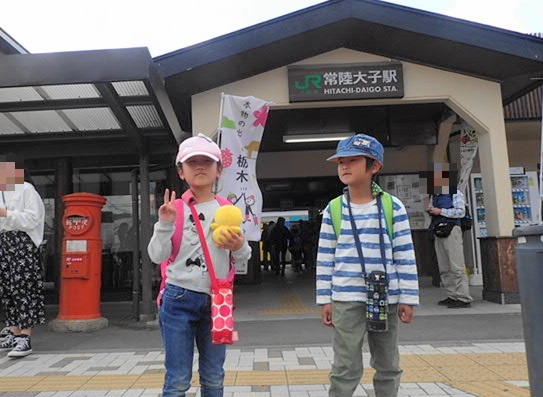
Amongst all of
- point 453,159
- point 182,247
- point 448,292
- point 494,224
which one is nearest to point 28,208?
point 182,247

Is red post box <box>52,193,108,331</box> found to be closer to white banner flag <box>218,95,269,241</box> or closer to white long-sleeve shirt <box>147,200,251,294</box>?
white banner flag <box>218,95,269,241</box>

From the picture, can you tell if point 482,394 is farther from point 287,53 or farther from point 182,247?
point 287,53

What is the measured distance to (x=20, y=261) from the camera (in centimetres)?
538

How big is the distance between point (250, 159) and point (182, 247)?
14.1ft

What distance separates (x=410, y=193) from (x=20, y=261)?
8948mm

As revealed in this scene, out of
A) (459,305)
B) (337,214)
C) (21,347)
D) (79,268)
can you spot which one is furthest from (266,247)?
(337,214)

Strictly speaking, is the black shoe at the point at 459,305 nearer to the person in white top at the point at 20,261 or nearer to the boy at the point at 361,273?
the boy at the point at 361,273

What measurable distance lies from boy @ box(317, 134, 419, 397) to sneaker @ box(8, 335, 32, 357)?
12.6ft

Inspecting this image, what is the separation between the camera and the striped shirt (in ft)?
9.93

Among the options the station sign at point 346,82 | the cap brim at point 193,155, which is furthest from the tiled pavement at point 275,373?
the station sign at point 346,82

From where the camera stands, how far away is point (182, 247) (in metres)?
2.81

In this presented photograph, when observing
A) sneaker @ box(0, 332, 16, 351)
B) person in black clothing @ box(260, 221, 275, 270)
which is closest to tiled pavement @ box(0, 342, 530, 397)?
sneaker @ box(0, 332, 16, 351)

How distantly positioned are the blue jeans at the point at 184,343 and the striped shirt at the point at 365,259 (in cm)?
76

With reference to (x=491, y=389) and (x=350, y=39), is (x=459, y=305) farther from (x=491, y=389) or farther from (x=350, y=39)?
(x=350, y=39)
